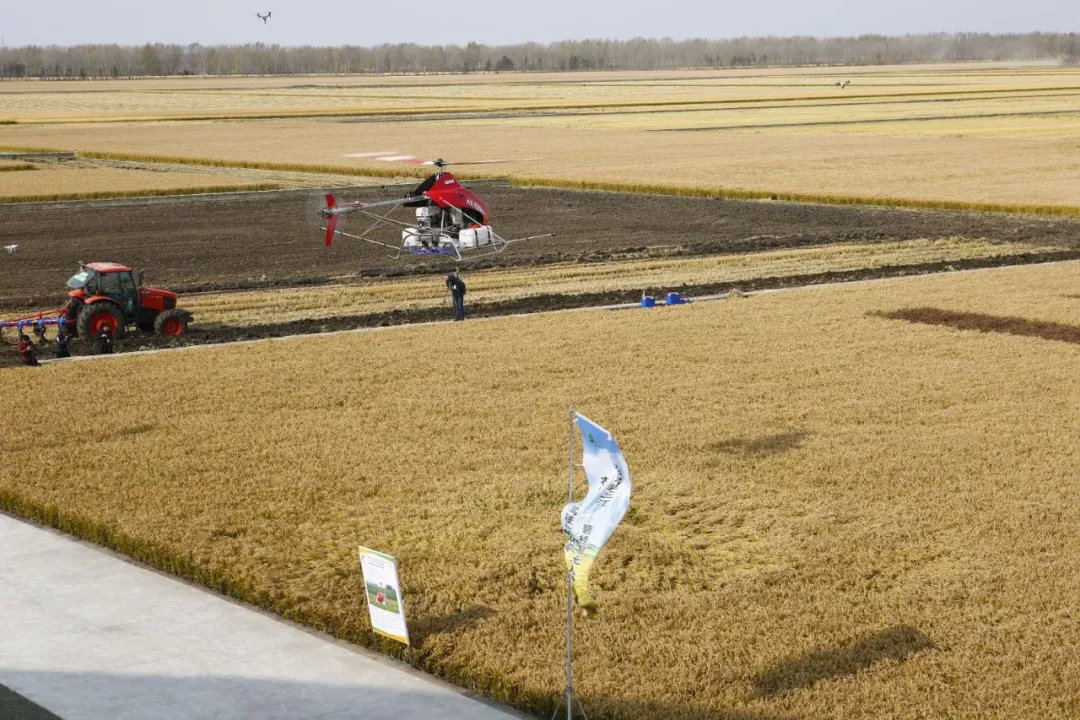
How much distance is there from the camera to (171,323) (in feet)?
94.8

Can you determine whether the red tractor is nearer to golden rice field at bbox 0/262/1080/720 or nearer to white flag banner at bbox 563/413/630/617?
golden rice field at bbox 0/262/1080/720

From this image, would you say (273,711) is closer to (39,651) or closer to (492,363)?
(39,651)

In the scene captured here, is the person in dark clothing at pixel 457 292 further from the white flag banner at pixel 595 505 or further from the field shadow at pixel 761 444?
the white flag banner at pixel 595 505

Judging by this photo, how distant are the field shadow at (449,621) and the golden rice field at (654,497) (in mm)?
57

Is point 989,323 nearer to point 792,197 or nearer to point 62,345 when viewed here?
point 62,345

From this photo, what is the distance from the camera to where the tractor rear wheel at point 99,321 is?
1103 inches

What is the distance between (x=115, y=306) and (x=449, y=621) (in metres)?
18.0

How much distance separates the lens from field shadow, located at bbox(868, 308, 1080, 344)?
26.0 metres

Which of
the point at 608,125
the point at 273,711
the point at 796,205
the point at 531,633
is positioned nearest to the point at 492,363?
the point at 531,633

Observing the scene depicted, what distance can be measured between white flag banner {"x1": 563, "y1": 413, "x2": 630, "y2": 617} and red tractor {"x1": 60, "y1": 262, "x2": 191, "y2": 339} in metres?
19.9

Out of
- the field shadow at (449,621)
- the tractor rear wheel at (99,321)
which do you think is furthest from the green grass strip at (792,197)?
the field shadow at (449,621)

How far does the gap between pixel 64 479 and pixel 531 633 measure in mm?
7844

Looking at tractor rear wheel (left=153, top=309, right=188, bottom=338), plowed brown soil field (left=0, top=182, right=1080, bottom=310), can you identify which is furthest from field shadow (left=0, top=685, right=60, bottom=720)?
plowed brown soil field (left=0, top=182, right=1080, bottom=310)

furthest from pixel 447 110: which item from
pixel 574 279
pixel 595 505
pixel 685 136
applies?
pixel 595 505
